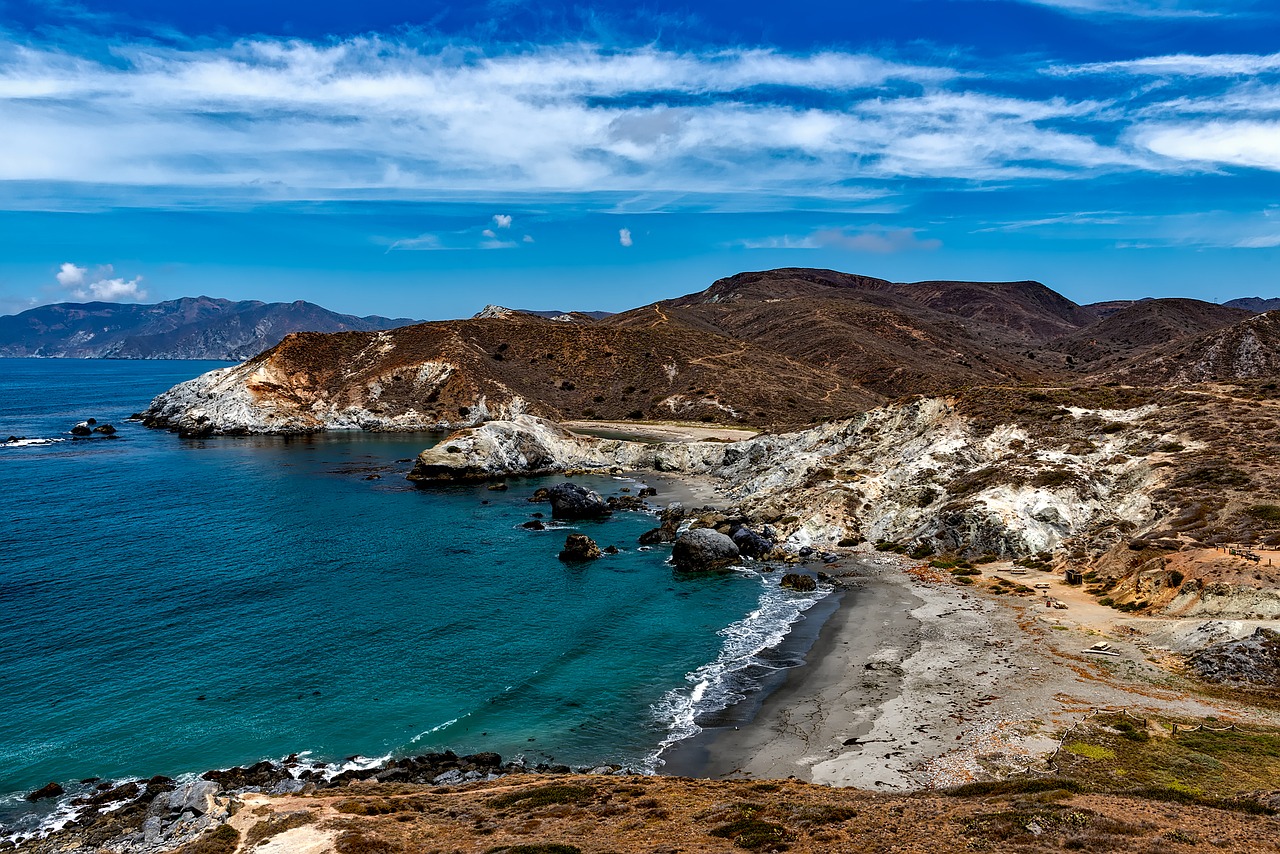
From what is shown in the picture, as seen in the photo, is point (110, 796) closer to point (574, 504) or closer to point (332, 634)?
point (332, 634)

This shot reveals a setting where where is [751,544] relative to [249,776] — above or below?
above

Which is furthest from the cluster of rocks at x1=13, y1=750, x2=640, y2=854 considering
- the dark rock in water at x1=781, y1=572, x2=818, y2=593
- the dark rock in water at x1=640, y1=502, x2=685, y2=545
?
the dark rock in water at x1=640, y1=502, x2=685, y2=545

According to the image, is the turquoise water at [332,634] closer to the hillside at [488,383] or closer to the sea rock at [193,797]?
the sea rock at [193,797]

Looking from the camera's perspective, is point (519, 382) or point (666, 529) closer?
point (666, 529)

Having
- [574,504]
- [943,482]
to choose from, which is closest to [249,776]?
[574,504]

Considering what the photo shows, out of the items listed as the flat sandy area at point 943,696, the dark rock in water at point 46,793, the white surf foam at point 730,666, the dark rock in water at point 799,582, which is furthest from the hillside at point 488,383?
the dark rock in water at point 46,793

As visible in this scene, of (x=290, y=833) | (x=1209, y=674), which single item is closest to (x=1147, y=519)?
(x=1209, y=674)

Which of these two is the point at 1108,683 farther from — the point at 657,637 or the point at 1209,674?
the point at 657,637
